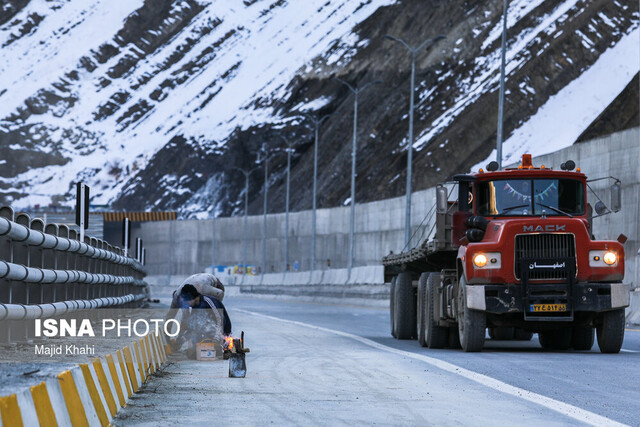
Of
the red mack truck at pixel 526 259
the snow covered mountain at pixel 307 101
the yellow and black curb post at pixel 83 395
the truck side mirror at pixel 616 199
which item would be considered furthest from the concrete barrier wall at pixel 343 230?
the yellow and black curb post at pixel 83 395

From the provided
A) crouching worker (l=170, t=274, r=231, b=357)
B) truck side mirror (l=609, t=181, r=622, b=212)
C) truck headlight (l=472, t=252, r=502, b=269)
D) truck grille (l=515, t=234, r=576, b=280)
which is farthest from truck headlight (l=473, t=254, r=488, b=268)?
crouching worker (l=170, t=274, r=231, b=357)

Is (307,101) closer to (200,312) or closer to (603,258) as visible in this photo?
(603,258)

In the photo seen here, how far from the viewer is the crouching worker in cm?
1652

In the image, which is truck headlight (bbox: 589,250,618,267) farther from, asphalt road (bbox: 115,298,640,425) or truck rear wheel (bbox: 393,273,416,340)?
truck rear wheel (bbox: 393,273,416,340)

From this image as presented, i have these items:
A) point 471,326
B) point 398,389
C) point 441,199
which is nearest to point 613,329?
point 471,326

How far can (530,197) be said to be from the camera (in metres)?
18.8

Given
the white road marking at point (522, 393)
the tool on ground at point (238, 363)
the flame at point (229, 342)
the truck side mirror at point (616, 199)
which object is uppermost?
the truck side mirror at point (616, 199)

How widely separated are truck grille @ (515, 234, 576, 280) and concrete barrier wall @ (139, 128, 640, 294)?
2.81ft

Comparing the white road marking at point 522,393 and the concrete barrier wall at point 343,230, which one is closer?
the white road marking at point 522,393

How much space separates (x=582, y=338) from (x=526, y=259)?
8.90 feet

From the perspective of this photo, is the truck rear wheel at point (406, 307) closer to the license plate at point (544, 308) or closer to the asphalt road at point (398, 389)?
the asphalt road at point (398, 389)

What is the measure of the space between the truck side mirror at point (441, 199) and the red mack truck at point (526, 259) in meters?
0.01

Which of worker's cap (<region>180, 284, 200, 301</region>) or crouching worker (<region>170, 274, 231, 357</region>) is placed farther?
worker's cap (<region>180, 284, 200, 301</region>)

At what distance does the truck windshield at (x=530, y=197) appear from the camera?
61.2ft
